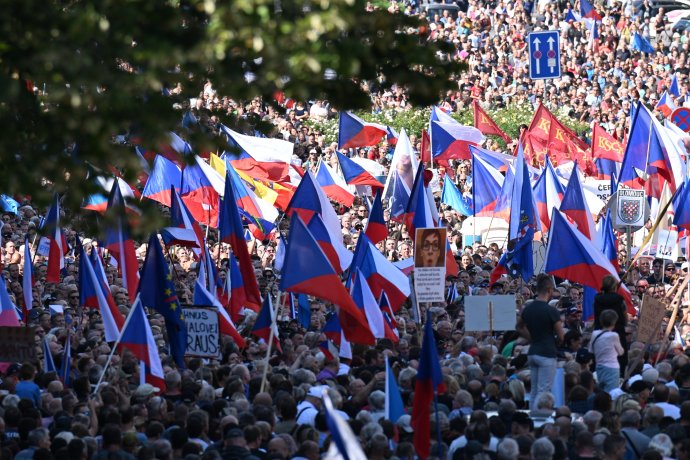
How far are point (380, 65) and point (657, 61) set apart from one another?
3563 centimetres

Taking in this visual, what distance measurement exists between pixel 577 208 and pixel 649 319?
545 centimetres

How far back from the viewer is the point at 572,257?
1844cm

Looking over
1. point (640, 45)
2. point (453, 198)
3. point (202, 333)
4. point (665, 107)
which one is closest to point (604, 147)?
point (453, 198)

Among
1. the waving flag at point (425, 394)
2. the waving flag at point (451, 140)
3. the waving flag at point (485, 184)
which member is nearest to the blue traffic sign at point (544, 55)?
the waving flag at point (451, 140)

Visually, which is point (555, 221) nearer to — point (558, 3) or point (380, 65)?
point (380, 65)

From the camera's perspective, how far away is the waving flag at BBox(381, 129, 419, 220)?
25.0 meters

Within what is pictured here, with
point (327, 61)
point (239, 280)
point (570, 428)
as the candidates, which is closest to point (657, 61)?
point (239, 280)

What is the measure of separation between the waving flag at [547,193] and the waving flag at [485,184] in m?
1.07

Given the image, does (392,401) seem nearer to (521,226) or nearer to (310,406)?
(310,406)

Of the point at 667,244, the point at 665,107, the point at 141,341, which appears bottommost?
the point at 141,341

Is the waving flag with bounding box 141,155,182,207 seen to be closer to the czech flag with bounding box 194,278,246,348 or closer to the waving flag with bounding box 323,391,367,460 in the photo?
the czech flag with bounding box 194,278,246,348

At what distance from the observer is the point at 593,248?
18.5 metres

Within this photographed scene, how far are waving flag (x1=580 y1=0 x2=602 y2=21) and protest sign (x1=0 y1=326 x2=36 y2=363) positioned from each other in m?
36.0

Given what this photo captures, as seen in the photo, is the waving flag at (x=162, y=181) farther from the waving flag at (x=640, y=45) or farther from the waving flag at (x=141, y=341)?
the waving flag at (x=640, y=45)
